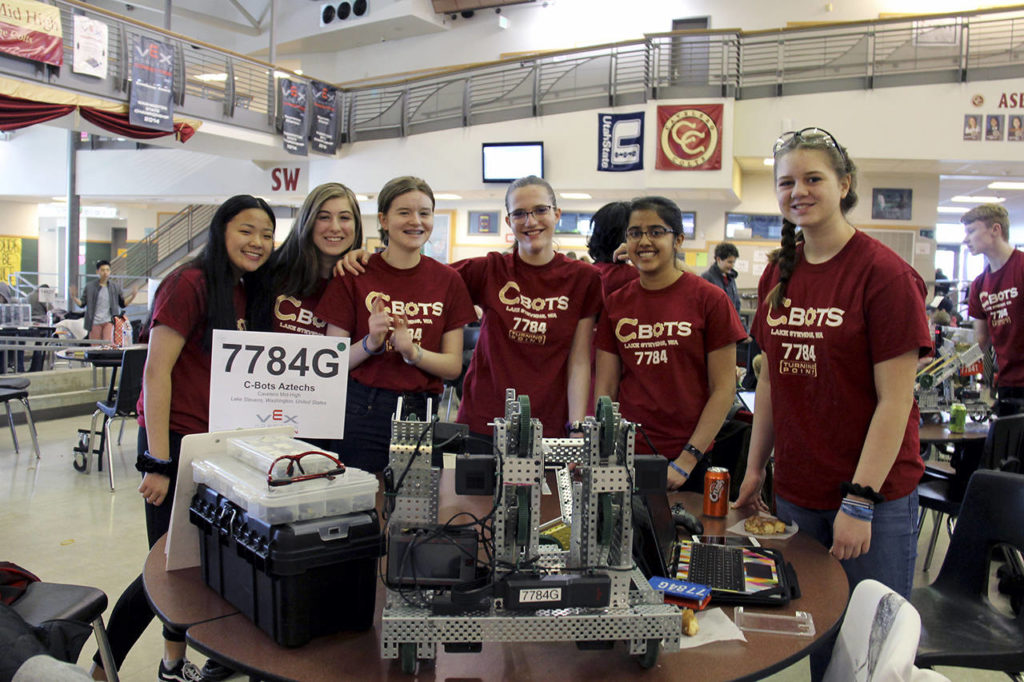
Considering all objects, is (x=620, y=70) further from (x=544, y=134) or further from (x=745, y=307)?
(x=745, y=307)

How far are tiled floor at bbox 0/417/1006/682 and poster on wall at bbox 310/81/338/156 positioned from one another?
23.7 ft

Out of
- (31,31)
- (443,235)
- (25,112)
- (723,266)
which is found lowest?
(723,266)

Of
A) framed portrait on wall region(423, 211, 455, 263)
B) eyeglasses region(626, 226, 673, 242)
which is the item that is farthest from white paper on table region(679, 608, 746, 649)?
framed portrait on wall region(423, 211, 455, 263)

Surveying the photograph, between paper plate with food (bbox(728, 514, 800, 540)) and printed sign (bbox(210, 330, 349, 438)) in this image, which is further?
printed sign (bbox(210, 330, 349, 438))

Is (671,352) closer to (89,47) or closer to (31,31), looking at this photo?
(31,31)

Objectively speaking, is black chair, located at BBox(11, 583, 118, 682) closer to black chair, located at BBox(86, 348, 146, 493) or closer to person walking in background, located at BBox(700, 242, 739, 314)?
black chair, located at BBox(86, 348, 146, 493)

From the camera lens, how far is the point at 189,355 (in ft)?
7.42

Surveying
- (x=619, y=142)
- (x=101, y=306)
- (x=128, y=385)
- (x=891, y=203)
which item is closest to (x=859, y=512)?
(x=128, y=385)

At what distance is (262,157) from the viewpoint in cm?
1256

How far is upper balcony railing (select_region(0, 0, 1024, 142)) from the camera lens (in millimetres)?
9133

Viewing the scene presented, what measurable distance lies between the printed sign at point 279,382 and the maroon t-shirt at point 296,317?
0.75 feet

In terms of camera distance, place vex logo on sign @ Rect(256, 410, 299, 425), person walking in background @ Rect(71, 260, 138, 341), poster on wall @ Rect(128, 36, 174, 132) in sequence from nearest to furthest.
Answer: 1. vex logo on sign @ Rect(256, 410, 299, 425)
2. poster on wall @ Rect(128, 36, 174, 132)
3. person walking in background @ Rect(71, 260, 138, 341)

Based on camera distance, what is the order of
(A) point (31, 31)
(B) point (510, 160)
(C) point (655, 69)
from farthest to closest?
(B) point (510, 160) < (C) point (655, 69) < (A) point (31, 31)

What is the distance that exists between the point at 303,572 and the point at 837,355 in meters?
1.32
